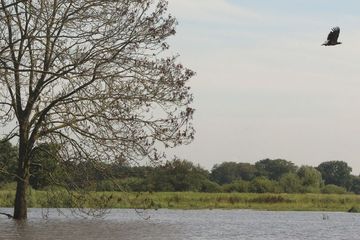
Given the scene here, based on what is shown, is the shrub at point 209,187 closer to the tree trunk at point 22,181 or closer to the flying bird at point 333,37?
the tree trunk at point 22,181

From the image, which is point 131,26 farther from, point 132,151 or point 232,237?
point 232,237

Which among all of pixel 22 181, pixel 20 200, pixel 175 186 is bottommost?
pixel 20 200

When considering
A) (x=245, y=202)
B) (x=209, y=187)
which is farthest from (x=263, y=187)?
(x=245, y=202)

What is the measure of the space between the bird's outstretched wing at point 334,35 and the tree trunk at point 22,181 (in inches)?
457

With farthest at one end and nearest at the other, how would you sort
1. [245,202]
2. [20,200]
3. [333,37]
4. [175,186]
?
1. [175,186]
2. [245,202]
3. [20,200]
4. [333,37]

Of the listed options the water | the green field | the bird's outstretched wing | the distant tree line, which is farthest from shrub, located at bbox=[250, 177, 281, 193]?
the bird's outstretched wing

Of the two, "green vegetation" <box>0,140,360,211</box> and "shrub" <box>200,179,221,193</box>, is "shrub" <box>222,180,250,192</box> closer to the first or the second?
"green vegetation" <box>0,140,360,211</box>

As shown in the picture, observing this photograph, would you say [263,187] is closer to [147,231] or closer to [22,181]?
[147,231]

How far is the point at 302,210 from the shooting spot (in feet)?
190

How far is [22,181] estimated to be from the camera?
27156mm

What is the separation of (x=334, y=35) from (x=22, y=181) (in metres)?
12.3

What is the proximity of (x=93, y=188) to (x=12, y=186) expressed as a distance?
28025mm

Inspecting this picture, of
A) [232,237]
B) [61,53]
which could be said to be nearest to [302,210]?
[232,237]

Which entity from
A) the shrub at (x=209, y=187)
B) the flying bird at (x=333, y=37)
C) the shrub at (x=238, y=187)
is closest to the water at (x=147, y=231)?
the flying bird at (x=333, y=37)
